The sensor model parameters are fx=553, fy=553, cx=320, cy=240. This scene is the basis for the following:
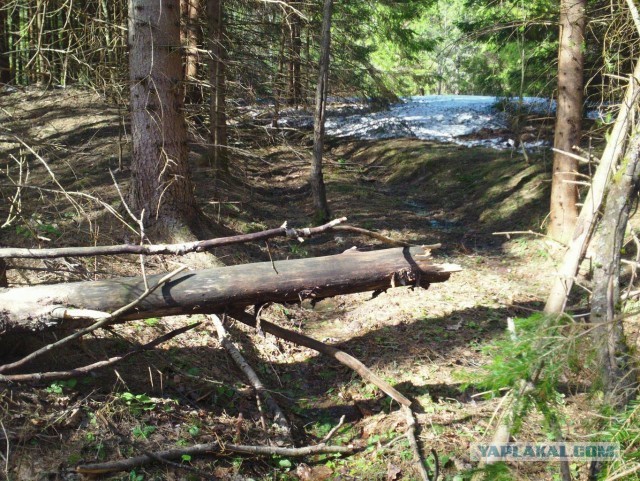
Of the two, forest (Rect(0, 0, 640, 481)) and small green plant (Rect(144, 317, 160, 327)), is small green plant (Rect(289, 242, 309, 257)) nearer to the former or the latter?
forest (Rect(0, 0, 640, 481))

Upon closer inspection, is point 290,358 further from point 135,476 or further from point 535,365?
point 535,365

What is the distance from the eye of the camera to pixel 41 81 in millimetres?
16172

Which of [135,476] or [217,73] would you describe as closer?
[135,476]

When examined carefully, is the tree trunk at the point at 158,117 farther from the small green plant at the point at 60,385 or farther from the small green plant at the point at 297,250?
the small green plant at the point at 60,385

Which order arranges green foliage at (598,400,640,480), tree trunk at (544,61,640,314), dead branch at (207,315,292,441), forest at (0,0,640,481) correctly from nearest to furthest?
green foliage at (598,400,640,480), forest at (0,0,640,481), tree trunk at (544,61,640,314), dead branch at (207,315,292,441)

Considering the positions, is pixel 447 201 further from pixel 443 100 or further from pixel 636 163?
pixel 443 100

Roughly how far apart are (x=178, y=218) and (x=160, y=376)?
3033mm

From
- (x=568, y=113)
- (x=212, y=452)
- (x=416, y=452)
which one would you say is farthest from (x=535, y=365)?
(x=568, y=113)

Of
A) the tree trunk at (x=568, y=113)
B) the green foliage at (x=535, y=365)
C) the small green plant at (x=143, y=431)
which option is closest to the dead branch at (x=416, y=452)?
the green foliage at (x=535, y=365)

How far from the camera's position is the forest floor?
4.13 metres

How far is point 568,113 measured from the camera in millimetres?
8539

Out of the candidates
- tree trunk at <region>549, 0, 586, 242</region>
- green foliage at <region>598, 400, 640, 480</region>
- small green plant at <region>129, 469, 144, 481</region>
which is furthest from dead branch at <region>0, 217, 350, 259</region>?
tree trunk at <region>549, 0, 586, 242</region>

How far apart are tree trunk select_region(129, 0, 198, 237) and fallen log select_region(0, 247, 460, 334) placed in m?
2.35

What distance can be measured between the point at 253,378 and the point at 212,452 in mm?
1016
